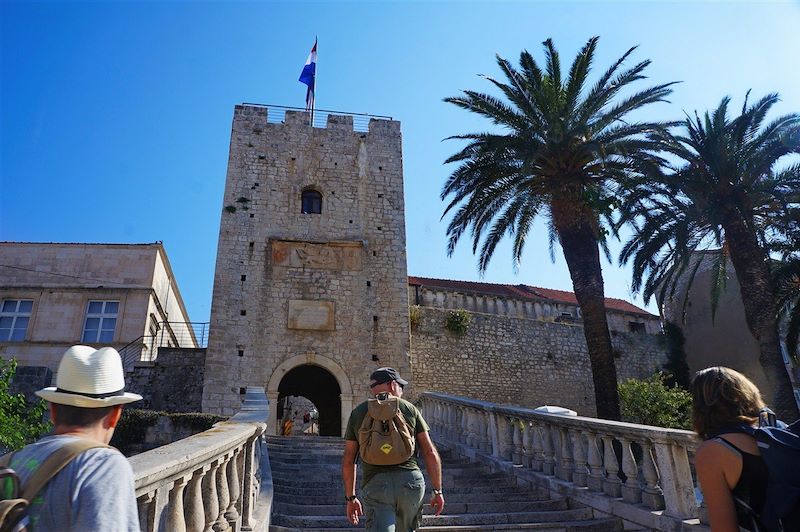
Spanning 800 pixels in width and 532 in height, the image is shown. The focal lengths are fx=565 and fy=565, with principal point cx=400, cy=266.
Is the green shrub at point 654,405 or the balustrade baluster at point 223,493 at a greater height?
the green shrub at point 654,405

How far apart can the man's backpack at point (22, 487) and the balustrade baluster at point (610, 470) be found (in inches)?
222

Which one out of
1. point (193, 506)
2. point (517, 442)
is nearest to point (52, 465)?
point (193, 506)

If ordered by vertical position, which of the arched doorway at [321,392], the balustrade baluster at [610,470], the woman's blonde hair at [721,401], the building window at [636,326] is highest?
the building window at [636,326]

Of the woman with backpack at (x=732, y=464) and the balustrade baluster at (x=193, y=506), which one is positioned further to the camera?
the balustrade baluster at (x=193, y=506)

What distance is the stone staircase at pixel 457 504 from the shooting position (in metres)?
5.56

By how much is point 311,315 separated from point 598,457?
37.2 feet

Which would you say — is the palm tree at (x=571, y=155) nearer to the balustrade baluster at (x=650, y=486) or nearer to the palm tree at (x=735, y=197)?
the palm tree at (x=735, y=197)

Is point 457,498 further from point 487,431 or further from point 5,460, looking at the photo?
point 5,460

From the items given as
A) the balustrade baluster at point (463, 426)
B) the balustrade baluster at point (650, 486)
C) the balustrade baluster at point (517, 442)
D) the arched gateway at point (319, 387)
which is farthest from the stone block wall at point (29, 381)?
the balustrade baluster at point (650, 486)

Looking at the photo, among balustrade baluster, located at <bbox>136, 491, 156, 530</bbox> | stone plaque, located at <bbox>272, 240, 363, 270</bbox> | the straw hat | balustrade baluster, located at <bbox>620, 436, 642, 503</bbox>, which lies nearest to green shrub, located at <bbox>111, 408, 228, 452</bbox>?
stone plaque, located at <bbox>272, 240, 363, 270</bbox>

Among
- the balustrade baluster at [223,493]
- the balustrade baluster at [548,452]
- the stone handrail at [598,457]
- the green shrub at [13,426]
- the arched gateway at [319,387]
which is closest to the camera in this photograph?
the balustrade baluster at [223,493]

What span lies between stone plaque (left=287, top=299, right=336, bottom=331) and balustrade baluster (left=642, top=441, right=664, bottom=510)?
11.9 meters

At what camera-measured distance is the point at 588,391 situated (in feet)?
72.6

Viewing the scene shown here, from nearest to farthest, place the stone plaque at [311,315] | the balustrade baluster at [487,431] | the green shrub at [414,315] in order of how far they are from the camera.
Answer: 1. the balustrade baluster at [487,431]
2. the stone plaque at [311,315]
3. the green shrub at [414,315]
